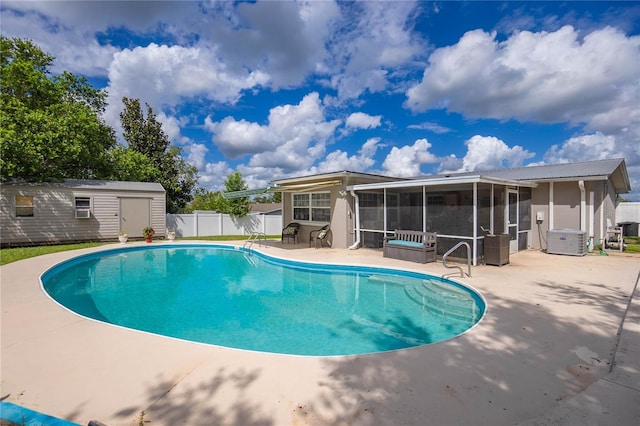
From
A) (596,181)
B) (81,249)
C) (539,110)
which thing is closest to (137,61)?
(81,249)

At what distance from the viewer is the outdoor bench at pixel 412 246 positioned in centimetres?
1000

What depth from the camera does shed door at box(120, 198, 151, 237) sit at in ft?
56.1

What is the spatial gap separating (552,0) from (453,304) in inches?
399

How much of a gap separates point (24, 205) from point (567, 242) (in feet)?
77.9

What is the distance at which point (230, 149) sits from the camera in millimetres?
30172

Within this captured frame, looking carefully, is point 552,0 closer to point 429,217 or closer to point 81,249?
point 429,217

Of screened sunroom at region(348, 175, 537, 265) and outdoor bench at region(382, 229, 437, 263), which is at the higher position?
screened sunroom at region(348, 175, 537, 265)

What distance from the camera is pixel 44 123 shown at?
1552 centimetres

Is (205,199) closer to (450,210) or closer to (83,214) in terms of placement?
(83,214)

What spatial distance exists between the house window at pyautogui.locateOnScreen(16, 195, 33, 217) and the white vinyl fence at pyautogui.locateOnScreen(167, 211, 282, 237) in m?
6.44

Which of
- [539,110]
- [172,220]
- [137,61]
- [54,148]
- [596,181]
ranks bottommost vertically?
[172,220]

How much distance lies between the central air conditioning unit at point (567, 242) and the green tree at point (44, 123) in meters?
A: 22.5

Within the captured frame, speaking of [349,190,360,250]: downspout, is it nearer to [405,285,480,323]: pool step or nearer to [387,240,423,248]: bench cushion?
[387,240,423,248]: bench cushion

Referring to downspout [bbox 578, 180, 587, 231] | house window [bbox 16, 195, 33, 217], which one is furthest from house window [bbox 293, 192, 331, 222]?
house window [bbox 16, 195, 33, 217]
